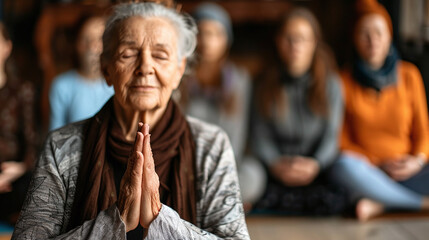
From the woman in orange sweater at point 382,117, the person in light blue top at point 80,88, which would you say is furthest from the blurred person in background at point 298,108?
the person in light blue top at point 80,88

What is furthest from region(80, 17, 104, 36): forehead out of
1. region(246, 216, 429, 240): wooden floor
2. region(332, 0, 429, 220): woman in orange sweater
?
region(332, 0, 429, 220): woman in orange sweater

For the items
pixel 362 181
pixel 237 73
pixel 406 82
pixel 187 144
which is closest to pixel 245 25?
pixel 237 73

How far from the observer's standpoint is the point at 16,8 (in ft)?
13.0

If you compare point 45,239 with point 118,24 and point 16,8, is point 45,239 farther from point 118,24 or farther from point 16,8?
point 16,8

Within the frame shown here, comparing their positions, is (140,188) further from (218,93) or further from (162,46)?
(218,93)

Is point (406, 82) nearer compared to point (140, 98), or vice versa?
point (140, 98)

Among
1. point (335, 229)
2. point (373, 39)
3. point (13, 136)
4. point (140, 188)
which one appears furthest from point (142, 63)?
A: point (373, 39)

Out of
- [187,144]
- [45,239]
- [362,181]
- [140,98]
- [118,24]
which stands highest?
[118,24]

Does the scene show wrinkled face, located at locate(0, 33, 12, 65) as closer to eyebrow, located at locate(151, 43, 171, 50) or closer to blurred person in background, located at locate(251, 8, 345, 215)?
blurred person in background, located at locate(251, 8, 345, 215)

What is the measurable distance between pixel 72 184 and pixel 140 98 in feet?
0.75

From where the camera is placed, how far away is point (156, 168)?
3.79ft

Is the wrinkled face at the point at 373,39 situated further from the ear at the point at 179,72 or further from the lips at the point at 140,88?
the lips at the point at 140,88

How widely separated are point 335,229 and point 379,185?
1.29 feet

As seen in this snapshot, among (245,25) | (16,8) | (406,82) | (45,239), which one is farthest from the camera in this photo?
(245,25)
